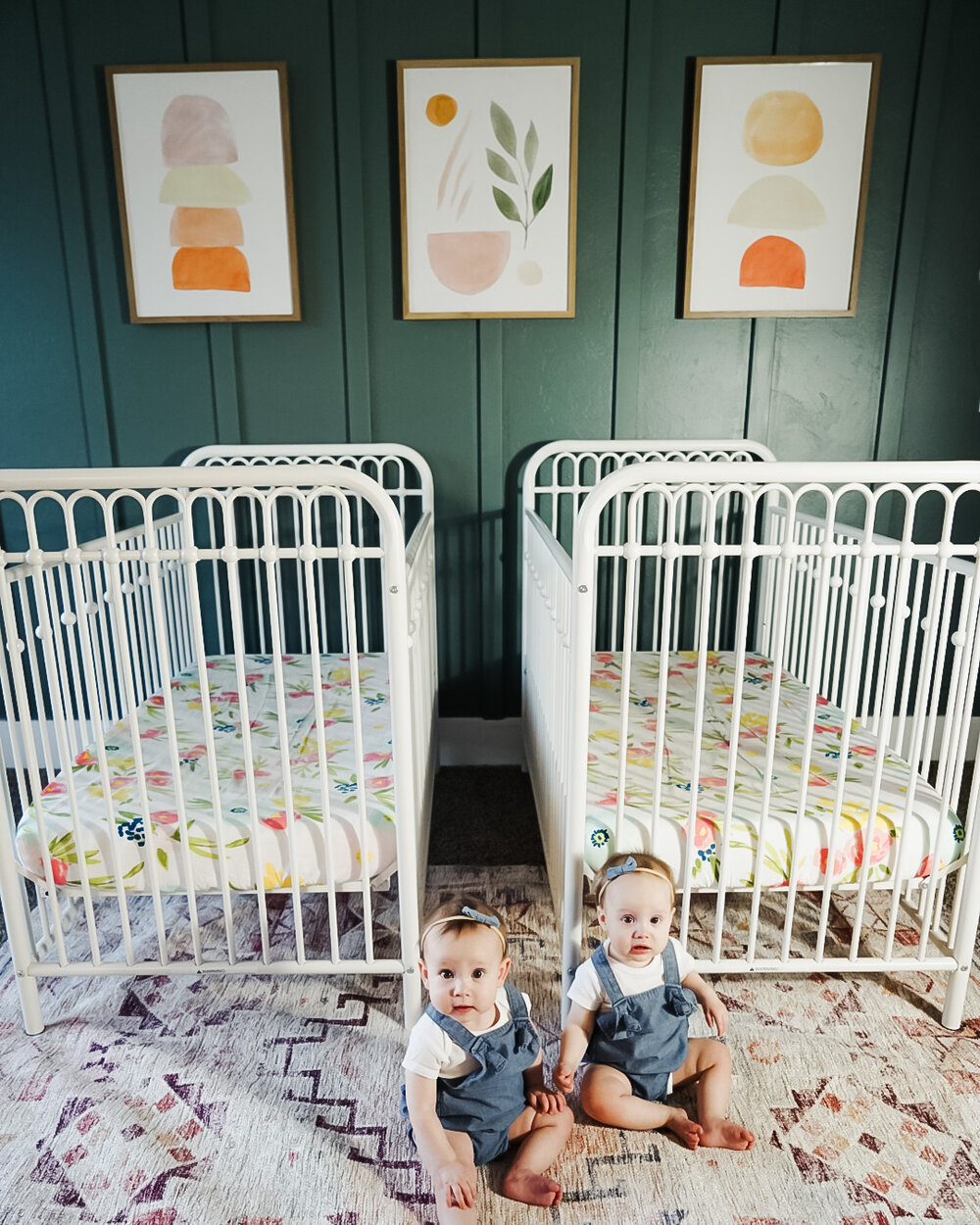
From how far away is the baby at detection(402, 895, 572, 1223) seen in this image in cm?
121

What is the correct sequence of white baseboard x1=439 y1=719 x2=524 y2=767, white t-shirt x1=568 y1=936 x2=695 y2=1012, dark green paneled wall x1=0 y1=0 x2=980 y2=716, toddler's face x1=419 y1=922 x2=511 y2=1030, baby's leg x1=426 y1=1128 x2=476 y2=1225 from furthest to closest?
white baseboard x1=439 y1=719 x2=524 y2=767, dark green paneled wall x1=0 y1=0 x2=980 y2=716, white t-shirt x1=568 y1=936 x2=695 y2=1012, toddler's face x1=419 y1=922 x2=511 y2=1030, baby's leg x1=426 y1=1128 x2=476 y2=1225

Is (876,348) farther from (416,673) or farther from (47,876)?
(47,876)

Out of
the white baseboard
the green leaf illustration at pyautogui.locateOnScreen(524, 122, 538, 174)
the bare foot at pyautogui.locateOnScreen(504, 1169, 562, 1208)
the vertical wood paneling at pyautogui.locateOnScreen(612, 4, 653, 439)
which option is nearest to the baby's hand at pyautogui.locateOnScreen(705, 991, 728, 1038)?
the bare foot at pyautogui.locateOnScreen(504, 1169, 562, 1208)

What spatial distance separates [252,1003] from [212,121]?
7.36ft

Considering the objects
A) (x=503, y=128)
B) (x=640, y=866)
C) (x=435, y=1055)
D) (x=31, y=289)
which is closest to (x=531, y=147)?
(x=503, y=128)

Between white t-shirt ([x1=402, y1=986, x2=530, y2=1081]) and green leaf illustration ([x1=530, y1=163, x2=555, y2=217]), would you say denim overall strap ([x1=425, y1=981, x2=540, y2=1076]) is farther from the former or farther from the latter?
green leaf illustration ([x1=530, y1=163, x2=555, y2=217])

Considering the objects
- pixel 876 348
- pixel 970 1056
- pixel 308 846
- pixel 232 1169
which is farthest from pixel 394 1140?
pixel 876 348

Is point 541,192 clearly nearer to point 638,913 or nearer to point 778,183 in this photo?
point 778,183

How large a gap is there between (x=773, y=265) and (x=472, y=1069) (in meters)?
2.19

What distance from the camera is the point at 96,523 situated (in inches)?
102

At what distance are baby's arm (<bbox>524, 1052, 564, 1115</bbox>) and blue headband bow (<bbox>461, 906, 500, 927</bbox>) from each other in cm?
25

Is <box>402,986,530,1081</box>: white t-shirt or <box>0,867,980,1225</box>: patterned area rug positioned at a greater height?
<box>402,986,530,1081</box>: white t-shirt

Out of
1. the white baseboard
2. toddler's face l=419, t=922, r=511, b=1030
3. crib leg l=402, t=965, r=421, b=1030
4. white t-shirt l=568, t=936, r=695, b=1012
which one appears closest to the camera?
toddler's face l=419, t=922, r=511, b=1030

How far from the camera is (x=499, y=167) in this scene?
2262 millimetres
